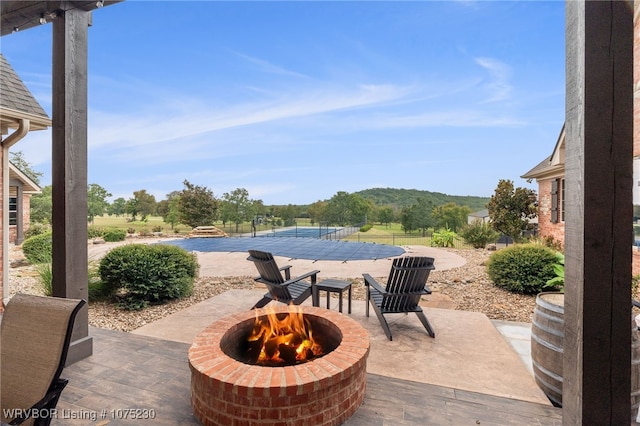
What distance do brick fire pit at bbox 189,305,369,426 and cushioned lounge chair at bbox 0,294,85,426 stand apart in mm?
715

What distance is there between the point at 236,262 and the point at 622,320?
9097 millimetres

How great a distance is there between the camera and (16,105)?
14.6 ft

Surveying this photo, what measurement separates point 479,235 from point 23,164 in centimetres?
3507

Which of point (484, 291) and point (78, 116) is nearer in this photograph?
point (78, 116)

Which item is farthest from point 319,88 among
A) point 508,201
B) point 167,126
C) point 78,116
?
point 78,116

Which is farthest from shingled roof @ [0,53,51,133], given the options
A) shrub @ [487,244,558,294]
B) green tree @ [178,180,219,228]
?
green tree @ [178,180,219,228]

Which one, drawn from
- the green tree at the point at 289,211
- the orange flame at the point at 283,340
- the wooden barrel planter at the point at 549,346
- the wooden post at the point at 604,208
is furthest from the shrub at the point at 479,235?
the green tree at the point at 289,211

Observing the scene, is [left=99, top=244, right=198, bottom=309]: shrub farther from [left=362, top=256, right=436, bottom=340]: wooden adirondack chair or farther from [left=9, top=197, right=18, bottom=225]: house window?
[left=9, top=197, right=18, bottom=225]: house window

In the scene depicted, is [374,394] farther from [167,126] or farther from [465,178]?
[465,178]

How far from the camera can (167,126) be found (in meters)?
22.8

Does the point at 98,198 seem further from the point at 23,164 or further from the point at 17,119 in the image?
the point at 17,119

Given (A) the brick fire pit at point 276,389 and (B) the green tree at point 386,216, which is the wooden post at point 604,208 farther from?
(B) the green tree at point 386,216

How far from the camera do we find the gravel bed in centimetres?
418

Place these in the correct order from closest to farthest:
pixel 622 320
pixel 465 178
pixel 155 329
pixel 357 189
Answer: pixel 622 320
pixel 155 329
pixel 465 178
pixel 357 189
